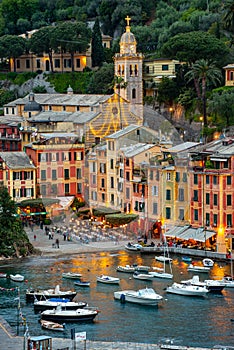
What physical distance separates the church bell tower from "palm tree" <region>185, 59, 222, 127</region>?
7828 mm

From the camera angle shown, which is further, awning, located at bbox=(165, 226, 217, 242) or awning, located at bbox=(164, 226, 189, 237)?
awning, located at bbox=(164, 226, 189, 237)

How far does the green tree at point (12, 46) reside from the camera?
173 metres

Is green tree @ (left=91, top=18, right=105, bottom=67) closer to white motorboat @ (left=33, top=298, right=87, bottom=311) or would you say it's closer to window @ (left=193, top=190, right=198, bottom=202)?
window @ (left=193, top=190, right=198, bottom=202)

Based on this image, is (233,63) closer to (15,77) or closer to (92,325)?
(15,77)

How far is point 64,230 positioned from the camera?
116 m

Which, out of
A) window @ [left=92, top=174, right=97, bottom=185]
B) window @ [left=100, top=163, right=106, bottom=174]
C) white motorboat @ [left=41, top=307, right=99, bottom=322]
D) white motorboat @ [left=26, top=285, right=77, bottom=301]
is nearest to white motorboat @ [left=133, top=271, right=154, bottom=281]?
white motorboat @ [left=26, top=285, right=77, bottom=301]

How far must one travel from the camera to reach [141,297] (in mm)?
88188

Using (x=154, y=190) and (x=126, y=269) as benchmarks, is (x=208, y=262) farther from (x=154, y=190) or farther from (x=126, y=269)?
(x=154, y=190)

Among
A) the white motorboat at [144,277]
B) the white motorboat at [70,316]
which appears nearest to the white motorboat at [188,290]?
the white motorboat at [144,277]

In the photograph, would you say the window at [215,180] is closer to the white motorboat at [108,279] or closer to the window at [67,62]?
the white motorboat at [108,279]

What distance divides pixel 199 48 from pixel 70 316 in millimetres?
63419

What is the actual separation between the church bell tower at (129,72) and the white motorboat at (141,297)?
56215mm

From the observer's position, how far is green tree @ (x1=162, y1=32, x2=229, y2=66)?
141250 millimetres

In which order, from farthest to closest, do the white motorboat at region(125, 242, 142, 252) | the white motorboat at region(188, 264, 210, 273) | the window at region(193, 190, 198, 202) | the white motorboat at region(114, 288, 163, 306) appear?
the window at region(193, 190, 198, 202) < the white motorboat at region(125, 242, 142, 252) < the white motorboat at region(188, 264, 210, 273) < the white motorboat at region(114, 288, 163, 306)
